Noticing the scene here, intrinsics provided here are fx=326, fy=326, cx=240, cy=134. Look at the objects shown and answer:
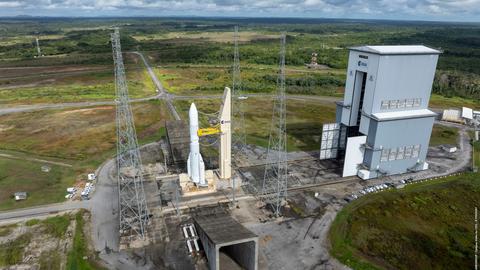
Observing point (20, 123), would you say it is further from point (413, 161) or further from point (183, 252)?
point (413, 161)

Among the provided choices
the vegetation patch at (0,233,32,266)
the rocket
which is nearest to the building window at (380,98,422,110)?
the rocket

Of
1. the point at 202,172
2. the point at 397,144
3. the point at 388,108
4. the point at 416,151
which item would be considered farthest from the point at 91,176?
the point at 416,151

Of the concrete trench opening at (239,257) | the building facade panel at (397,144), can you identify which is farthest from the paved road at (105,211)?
the building facade panel at (397,144)

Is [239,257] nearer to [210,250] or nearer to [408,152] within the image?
[210,250]

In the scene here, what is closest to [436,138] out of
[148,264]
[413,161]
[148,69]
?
[413,161]

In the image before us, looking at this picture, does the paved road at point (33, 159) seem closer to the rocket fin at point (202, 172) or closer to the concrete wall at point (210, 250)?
the rocket fin at point (202, 172)

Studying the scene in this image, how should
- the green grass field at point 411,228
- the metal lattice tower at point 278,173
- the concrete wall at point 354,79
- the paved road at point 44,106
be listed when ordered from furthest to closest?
1. the paved road at point 44,106
2. the concrete wall at point 354,79
3. the metal lattice tower at point 278,173
4. the green grass field at point 411,228

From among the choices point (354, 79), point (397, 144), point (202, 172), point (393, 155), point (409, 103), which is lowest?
point (202, 172)
